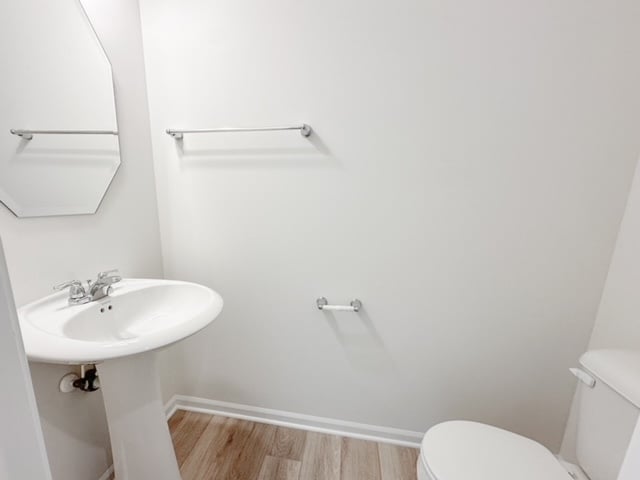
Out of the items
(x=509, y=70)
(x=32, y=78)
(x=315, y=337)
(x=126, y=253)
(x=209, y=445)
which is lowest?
(x=209, y=445)

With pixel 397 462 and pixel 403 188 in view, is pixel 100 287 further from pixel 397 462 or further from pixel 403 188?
pixel 397 462

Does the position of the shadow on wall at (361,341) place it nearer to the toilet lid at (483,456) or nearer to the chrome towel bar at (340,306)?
the chrome towel bar at (340,306)

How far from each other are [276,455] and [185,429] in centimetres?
54

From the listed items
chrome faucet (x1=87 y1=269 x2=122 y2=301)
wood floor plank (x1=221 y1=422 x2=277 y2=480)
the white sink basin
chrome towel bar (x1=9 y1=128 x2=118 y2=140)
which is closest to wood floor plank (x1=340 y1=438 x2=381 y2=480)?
wood floor plank (x1=221 y1=422 x2=277 y2=480)

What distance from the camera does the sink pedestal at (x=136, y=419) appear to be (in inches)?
40.8

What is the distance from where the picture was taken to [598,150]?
116cm

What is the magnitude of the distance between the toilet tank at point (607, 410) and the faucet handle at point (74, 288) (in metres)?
1.73

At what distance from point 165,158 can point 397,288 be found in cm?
129

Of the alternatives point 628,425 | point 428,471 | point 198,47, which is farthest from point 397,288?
point 198,47

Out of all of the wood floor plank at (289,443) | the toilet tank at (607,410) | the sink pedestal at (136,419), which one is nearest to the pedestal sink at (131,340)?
the sink pedestal at (136,419)

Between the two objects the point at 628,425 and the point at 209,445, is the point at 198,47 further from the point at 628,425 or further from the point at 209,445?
the point at 628,425

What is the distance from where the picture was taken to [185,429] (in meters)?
1.65

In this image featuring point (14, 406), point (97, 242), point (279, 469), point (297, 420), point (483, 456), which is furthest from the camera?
point (297, 420)

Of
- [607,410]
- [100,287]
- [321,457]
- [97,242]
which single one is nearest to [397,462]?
[321,457]
